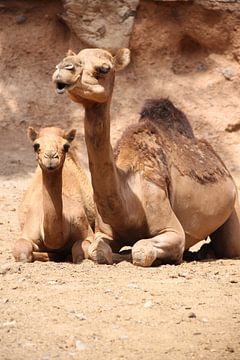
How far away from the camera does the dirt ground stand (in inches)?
241

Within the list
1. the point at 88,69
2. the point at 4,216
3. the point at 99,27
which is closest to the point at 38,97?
the point at 99,27

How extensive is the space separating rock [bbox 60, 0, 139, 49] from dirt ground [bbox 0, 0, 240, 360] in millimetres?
278

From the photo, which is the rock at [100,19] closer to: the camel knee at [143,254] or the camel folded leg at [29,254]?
the camel folded leg at [29,254]

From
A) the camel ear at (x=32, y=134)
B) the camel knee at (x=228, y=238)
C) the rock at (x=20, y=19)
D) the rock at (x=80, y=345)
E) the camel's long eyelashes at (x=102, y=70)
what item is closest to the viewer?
the rock at (x=80, y=345)

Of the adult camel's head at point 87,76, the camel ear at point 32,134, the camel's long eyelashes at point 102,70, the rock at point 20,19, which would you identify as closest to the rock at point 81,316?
the adult camel's head at point 87,76

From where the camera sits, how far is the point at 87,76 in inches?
304

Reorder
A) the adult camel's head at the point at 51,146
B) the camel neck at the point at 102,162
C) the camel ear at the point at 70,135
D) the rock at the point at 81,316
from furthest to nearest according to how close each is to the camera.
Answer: the camel ear at the point at 70,135 → the adult camel's head at the point at 51,146 → the camel neck at the point at 102,162 → the rock at the point at 81,316

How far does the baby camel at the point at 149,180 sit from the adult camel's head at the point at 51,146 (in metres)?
0.31

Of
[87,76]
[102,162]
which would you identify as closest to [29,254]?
[102,162]

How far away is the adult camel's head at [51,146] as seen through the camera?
8.30 m

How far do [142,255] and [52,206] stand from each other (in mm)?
840

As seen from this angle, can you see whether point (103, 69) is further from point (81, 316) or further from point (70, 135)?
point (81, 316)

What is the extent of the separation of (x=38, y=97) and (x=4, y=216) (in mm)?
3536

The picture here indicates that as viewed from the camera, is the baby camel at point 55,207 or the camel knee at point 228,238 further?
the camel knee at point 228,238
